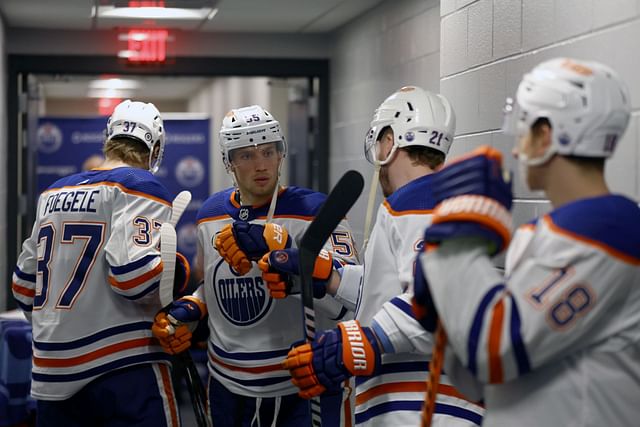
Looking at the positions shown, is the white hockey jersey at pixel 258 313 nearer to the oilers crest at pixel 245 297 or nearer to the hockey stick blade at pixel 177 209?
the oilers crest at pixel 245 297

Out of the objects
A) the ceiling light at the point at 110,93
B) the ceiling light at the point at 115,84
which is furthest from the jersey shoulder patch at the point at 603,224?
the ceiling light at the point at 110,93

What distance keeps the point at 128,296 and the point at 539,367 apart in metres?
1.60

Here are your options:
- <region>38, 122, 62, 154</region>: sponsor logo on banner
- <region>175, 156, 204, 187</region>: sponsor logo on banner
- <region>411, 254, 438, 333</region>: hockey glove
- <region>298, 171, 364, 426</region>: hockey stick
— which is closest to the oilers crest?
<region>298, 171, 364, 426</region>: hockey stick

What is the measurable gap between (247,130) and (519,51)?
→ 2.72 ft

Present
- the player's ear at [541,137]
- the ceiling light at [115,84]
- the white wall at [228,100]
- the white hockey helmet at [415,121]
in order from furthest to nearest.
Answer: the ceiling light at [115,84], the white wall at [228,100], the white hockey helmet at [415,121], the player's ear at [541,137]

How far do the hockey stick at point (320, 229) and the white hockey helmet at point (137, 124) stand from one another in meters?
0.88

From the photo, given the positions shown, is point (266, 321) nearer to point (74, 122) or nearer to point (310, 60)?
point (310, 60)

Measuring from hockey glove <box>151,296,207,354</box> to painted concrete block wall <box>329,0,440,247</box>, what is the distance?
1.67 m

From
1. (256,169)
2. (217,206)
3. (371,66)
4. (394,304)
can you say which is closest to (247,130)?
(256,169)

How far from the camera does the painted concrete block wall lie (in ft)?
14.4

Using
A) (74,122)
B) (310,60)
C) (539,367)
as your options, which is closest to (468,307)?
(539,367)

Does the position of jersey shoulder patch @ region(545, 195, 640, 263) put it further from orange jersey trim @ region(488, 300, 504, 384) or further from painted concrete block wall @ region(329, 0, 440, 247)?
painted concrete block wall @ region(329, 0, 440, 247)

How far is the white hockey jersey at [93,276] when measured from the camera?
113 inches

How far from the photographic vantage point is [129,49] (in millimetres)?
6000
